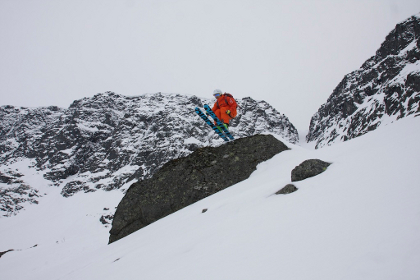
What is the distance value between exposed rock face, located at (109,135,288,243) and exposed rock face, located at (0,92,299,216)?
77.5 metres

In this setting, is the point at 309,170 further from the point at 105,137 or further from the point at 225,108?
the point at 105,137

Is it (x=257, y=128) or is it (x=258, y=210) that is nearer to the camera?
(x=258, y=210)

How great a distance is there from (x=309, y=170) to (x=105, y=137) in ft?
400

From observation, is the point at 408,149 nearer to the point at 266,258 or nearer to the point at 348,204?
the point at 348,204

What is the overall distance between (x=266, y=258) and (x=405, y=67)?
397 feet

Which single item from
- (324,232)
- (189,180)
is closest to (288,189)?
(324,232)

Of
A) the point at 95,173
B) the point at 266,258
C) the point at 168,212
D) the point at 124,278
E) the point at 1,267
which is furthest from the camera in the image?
the point at 95,173

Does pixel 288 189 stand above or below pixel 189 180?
below

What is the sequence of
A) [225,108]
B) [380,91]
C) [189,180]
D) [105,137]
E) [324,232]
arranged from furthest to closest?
1. [105,137]
2. [380,91]
3. [225,108]
4. [189,180]
5. [324,232]

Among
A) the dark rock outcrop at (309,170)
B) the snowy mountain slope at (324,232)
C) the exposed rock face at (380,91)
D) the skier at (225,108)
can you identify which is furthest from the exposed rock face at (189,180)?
the exposed rock face at (380,91)

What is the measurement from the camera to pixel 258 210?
363 centimetres

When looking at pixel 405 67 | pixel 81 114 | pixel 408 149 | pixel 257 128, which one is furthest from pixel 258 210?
pixel 81 114

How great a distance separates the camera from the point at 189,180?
929cm

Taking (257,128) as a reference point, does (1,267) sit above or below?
below
